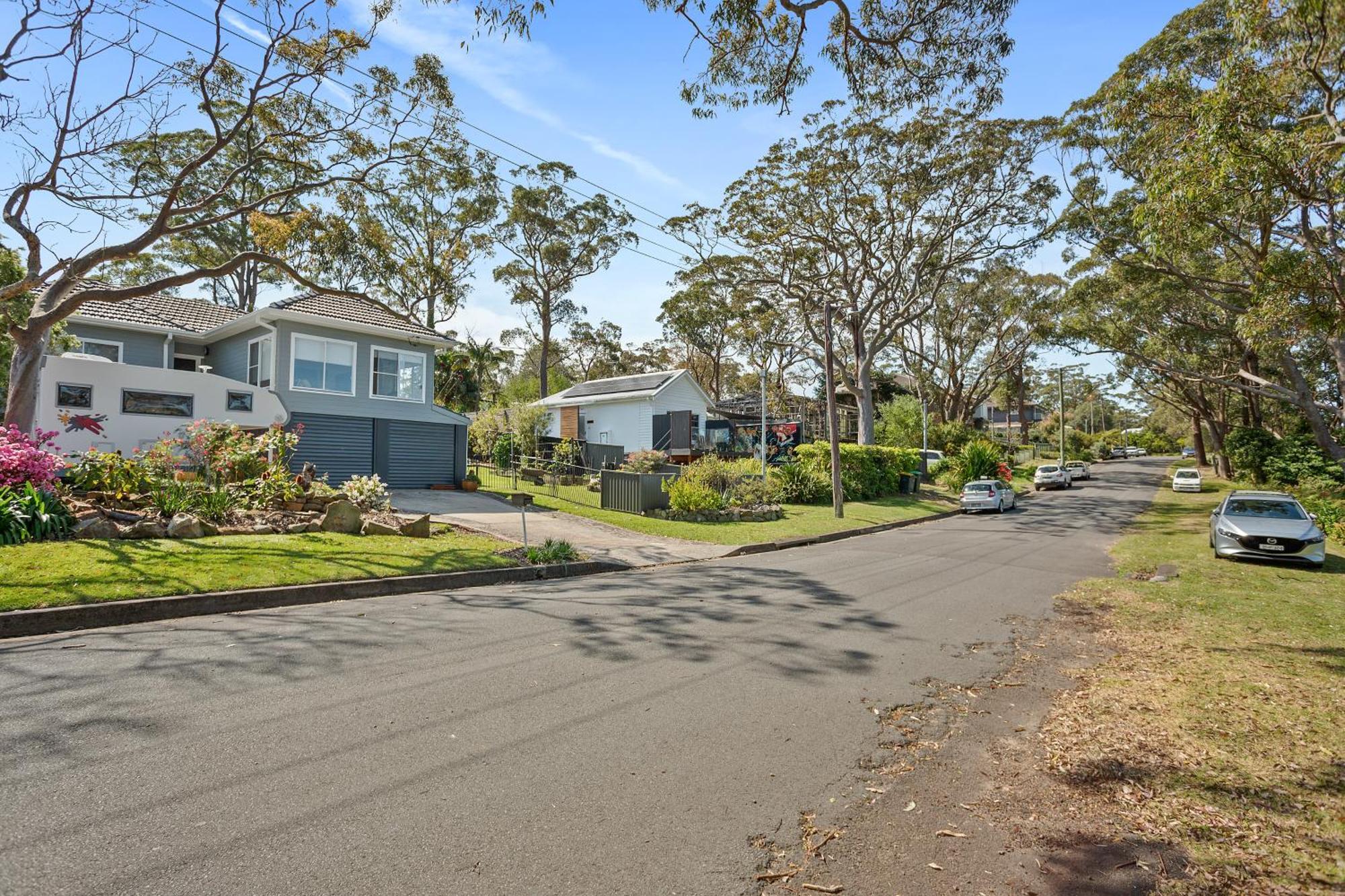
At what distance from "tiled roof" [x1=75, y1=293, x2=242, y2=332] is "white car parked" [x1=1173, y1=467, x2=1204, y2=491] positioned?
41.3m

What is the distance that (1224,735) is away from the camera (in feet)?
14.3

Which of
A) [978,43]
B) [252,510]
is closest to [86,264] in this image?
[252,510]

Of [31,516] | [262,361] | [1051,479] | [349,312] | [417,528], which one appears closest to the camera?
[31,516]

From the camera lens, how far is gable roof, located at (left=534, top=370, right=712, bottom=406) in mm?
30953

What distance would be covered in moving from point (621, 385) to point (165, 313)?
18.7 m

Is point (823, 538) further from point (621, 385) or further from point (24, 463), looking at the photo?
point (621, 385)

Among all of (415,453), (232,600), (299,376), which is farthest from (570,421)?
(232,600)

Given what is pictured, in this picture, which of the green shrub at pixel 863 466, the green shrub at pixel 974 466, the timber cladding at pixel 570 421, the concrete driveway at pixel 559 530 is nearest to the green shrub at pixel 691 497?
the concrete driveway at pixel 559 530

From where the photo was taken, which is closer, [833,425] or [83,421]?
[83,421]

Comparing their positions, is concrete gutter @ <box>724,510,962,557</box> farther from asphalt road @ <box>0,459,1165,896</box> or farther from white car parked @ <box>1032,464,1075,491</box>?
white car parked @ <box>1032,464,1075,491</box>

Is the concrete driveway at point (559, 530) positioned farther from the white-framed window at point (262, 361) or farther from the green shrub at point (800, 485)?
the green shrub at point (800, 485)

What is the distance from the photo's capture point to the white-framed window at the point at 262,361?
19.0 m

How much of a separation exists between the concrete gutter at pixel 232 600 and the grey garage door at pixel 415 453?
12.3 metres

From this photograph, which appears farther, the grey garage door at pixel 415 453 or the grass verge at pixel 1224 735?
the grey garage door at pixel 415 453
